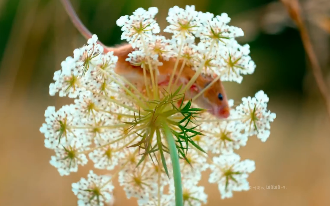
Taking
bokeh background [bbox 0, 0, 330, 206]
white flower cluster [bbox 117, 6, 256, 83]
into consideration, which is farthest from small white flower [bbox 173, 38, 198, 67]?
bokeh background [bbox 0, 0, 330, 206]

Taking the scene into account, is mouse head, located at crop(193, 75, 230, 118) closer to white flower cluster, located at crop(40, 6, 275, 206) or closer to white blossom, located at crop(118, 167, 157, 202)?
white flower cluster, located at crop(40, 6, 275, 206)

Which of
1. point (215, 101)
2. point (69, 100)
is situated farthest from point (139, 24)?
point (69, 100)

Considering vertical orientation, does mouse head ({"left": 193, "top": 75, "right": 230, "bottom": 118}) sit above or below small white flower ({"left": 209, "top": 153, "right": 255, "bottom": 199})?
above

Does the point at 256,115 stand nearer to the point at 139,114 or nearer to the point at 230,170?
the point at 230,170

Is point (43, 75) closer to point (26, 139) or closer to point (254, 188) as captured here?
point (26, 139)

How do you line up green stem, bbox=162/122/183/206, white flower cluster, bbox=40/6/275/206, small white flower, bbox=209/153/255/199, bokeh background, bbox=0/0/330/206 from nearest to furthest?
green stem, bbox=162/122/183/206
white flower cluster, bbox=40/6/275/206
small white flower, bbox=209/153/255/199
bokeh background, bbox=0/0/330/206

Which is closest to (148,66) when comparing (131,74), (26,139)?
(131,74)

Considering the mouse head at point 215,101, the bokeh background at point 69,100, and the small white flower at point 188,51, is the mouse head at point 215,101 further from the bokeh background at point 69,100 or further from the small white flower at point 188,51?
the bokeh background at point 69,100
